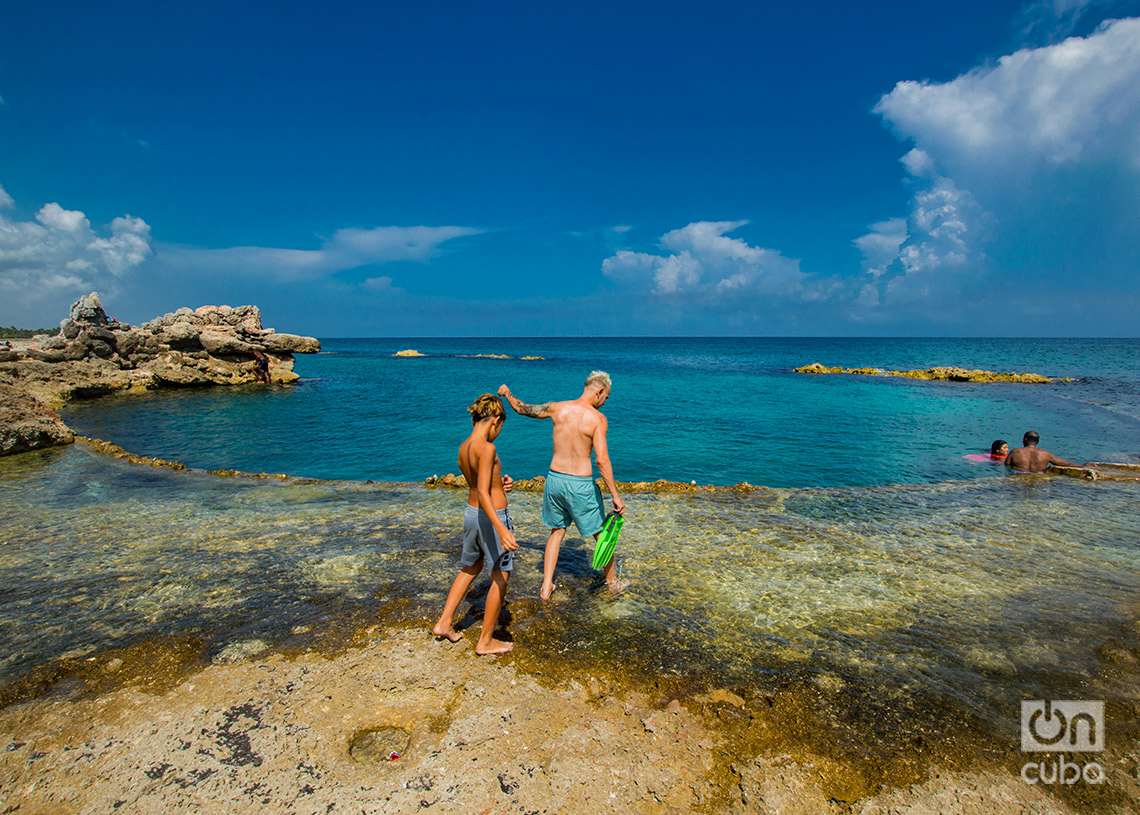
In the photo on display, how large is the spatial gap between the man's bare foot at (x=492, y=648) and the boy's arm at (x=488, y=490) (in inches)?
40.5

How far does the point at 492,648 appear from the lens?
4914 millimetres

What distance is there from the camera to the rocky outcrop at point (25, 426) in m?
15.0

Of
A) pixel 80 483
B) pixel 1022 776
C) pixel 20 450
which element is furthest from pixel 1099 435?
pixel 20 450

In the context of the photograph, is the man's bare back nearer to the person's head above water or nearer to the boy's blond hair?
the person's head above water

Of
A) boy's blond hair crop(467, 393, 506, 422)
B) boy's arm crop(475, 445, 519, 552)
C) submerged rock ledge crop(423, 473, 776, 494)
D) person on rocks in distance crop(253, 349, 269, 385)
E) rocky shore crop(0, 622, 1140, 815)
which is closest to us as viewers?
rocky shore crop(0, 622, 1140, 815)

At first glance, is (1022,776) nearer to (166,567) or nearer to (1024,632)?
(1024,632)

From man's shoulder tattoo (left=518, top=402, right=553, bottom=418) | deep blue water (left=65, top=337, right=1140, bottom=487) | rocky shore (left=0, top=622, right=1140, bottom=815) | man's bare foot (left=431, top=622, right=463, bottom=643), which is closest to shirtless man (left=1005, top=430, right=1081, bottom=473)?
deep blue water (left=65, top=337, right=1140, bottom=487)

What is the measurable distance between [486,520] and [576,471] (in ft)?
4.65

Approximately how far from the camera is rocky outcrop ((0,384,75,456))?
1499cm

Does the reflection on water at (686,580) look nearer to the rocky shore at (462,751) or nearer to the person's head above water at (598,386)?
the rocky shore at (462,751)

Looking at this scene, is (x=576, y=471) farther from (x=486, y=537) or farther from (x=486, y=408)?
(x=486, y=408)

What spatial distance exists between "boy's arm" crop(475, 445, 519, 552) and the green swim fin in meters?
1.65

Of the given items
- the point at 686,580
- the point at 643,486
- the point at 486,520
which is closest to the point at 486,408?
the point at 486,520

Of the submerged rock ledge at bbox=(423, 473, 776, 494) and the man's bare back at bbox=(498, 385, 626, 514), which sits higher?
the man's bare back at bbox=(498, 385, 626, 514)
